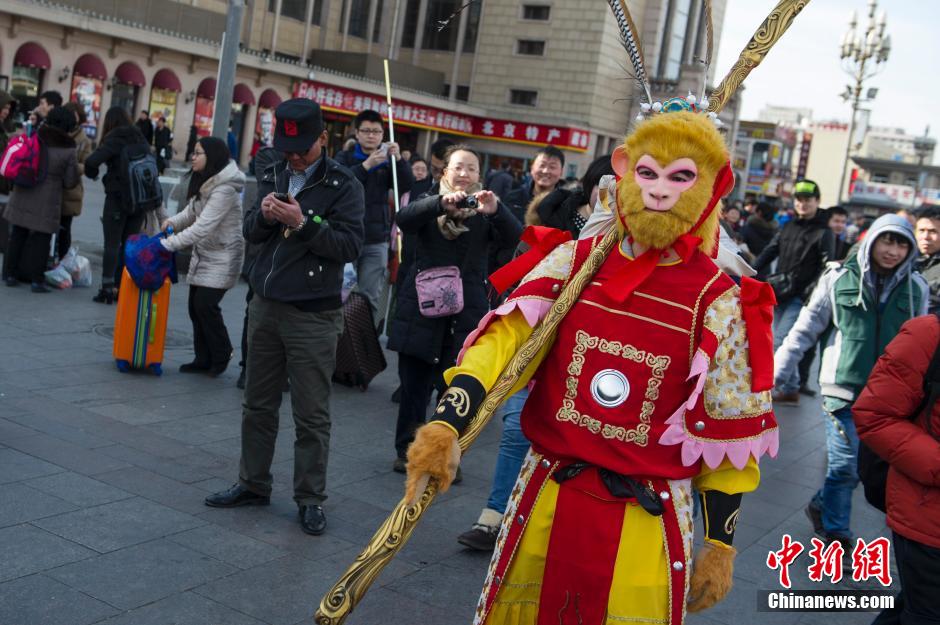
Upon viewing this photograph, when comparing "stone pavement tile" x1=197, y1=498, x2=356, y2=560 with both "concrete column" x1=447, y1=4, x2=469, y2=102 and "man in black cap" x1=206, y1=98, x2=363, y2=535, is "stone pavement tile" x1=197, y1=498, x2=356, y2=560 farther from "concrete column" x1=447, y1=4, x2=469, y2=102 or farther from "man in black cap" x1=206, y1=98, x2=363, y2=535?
"concrete column" x1=447, y1=4, x2=469, y2=102

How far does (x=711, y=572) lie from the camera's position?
2980 mm

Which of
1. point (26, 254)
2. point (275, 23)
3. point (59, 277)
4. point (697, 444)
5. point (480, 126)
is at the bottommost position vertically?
point (59, 277)

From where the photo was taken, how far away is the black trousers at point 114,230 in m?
9.77

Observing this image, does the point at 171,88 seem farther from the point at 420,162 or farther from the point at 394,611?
the point at 394,611

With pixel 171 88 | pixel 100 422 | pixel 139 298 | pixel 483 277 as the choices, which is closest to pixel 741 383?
pixel 483 277

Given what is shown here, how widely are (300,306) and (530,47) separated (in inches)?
1746

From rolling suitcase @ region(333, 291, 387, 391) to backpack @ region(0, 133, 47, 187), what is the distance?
3.71m

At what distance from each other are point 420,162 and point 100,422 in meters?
5.11

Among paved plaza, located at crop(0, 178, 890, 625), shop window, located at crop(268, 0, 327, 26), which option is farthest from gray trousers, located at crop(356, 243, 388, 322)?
shop window, located at crop(268, 0, 327, 26)

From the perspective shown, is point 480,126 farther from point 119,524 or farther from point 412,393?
point 119,524

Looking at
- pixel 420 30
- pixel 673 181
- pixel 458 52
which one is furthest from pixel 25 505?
pixel 420 30

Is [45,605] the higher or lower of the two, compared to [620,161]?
lower

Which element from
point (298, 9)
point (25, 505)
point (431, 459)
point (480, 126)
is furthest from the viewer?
point (480, 126)

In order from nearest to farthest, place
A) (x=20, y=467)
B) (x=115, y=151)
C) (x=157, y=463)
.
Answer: (x=20, y=467) → (x=157, y=463) → (x=115, y=151)
